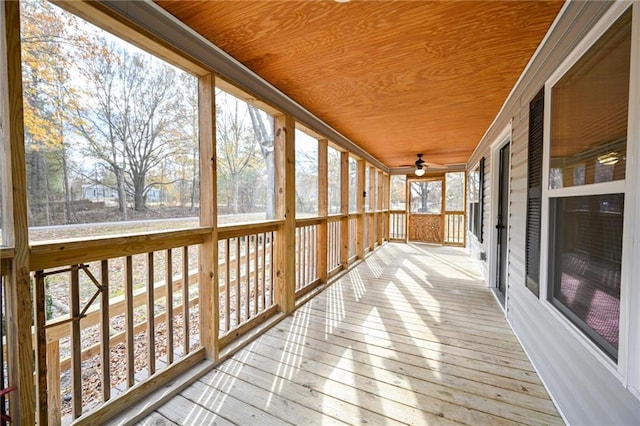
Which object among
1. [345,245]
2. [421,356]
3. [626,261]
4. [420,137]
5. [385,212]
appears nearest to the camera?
[626,261]

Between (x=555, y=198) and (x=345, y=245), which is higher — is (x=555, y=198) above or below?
above

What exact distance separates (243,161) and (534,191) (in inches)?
90.7

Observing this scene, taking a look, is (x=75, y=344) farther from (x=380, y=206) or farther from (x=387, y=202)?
(x=387, y=202)

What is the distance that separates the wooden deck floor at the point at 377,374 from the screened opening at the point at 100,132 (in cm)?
116

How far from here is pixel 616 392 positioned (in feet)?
3.47

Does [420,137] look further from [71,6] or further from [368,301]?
[71,6]

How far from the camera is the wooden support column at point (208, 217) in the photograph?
6.13 ft

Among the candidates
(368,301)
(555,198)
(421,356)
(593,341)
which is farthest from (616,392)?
(368,301)

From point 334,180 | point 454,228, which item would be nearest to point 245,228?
point 334,180

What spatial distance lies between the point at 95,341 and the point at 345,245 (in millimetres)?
3605

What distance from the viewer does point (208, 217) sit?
1.91 metres

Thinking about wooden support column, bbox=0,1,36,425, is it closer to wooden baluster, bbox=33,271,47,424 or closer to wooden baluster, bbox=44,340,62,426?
wooden baluster, bbox=33,271,47,424

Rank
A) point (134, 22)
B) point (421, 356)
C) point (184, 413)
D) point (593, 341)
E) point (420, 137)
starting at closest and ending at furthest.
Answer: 1. point (593, 341)
2. point (134, 22)
3. point (184, 413)
4. point (421, 356)
5. point (420, 137)

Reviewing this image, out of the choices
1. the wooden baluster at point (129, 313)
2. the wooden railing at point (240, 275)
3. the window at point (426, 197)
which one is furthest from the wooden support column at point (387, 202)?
the wooden baluster at point (129, 313)
